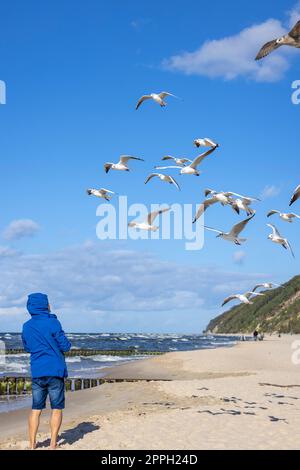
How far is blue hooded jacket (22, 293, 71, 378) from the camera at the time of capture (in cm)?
959

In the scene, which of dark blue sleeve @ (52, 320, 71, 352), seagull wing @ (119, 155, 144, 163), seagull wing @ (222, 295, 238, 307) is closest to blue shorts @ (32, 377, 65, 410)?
dark blue sleeve @ (52, 320, 71, 352)

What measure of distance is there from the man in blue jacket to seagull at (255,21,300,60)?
718cm

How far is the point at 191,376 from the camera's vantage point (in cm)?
3228

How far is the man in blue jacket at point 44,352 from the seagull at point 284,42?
7.18 m

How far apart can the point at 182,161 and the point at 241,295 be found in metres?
5.33

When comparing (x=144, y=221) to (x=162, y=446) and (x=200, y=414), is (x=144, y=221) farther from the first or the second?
(x=162, y=446)

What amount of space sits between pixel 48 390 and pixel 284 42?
328 inches

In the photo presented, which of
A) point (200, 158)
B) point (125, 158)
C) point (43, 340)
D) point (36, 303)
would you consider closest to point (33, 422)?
point (43, 340)

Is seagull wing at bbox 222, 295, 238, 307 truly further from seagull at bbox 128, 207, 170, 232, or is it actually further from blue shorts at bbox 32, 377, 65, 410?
blue shorts at bbox 32, 377, 65, 410

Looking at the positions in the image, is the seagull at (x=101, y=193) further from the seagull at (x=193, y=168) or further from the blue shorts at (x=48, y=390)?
the blue shorts at (x=48, y=390)

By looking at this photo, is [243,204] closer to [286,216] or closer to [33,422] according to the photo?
[286,216]

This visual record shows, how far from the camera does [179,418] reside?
1404cm

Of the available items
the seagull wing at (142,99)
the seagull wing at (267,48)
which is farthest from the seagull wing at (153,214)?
the seagull wing at (267,48)

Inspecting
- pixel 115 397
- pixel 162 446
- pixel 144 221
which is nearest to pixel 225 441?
pixel 162 446
